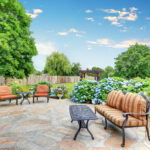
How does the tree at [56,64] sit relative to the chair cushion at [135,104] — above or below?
above

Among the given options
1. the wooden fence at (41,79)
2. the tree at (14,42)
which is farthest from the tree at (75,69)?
the tree at (14,42)

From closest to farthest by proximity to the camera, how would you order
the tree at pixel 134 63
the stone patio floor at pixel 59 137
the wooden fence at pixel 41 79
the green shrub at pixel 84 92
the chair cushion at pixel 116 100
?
the stone patio floor at pixel 59 137, the chair cushion at pixel 116 100, the green shrub at pixel 84 92, the wooden fence at pixel 41 79, the tree at pixel 134 63

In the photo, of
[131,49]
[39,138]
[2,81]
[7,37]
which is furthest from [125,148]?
[131,49]

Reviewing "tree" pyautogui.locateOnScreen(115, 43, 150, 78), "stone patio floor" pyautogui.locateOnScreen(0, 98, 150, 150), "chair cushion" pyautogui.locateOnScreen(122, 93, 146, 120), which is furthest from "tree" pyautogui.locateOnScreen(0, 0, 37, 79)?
"tree" pyautogui.locateOnScreen(115, 43, 150, 78)

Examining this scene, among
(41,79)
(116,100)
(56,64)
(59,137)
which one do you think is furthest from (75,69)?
(59,137)

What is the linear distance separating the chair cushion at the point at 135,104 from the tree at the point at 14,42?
1042 cm

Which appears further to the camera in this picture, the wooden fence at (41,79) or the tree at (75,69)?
the tree at (75,69)

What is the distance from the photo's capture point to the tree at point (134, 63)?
2094 centimetres

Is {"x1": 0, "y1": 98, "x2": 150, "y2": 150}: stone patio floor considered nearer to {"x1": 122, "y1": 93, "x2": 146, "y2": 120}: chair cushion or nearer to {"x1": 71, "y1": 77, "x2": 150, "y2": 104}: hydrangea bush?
{"x1": 122, "y1": 93, "x2": 146, "y2": 120}: chair cushion

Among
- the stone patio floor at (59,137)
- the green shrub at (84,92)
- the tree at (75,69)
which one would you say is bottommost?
the stone patio floor at (59,137)

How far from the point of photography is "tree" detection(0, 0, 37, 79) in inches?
430

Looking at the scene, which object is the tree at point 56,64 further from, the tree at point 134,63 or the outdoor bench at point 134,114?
the outdoor bench at point 134,114

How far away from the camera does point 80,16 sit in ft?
38.7

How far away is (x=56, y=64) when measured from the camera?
24.0m
